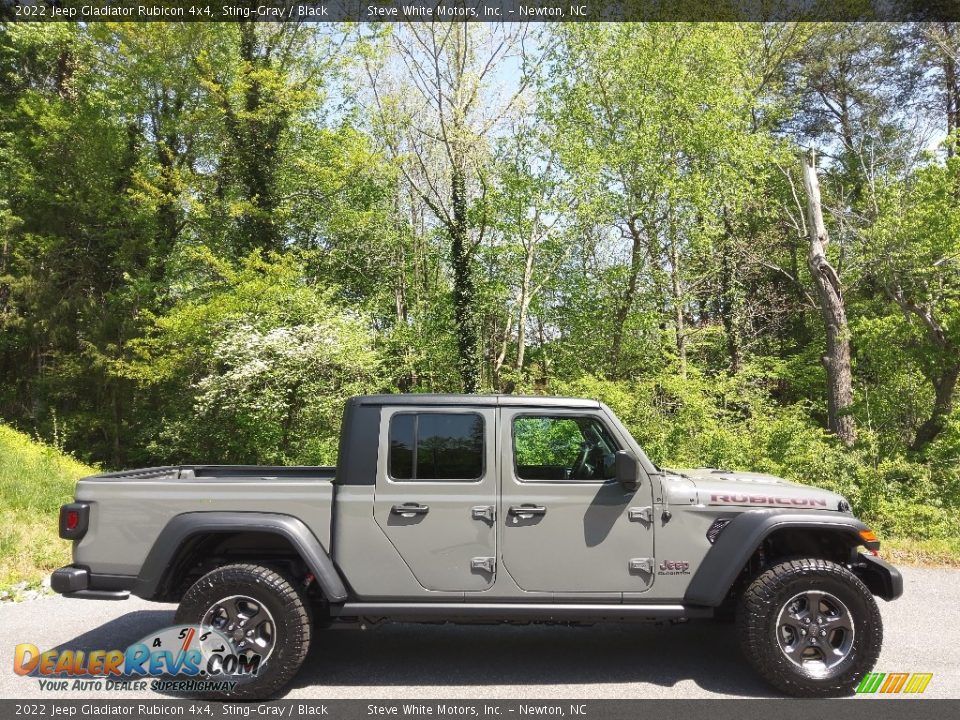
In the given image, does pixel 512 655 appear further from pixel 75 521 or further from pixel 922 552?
pixel 922 552

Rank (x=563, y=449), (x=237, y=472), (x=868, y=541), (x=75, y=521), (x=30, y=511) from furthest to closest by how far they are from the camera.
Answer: (x=30, y=511) → (x=237, y=472) → (x=563, y=449) → (x=868, y=541) → (x=75, y=521)

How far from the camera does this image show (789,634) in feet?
15.4

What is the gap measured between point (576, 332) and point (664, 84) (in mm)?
7702

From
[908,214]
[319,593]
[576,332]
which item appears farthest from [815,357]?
[319,593]

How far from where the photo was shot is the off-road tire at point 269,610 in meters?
4.46

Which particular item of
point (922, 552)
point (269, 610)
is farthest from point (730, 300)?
point (269, 610)

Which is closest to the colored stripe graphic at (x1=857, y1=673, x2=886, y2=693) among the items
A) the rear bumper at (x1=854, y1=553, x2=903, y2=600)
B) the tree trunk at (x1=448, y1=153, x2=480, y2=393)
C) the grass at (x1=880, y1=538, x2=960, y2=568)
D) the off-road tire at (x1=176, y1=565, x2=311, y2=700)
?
the rear bumper at (x1=854, y1=553, x2=903, y2=600)

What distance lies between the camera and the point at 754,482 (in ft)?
16.8

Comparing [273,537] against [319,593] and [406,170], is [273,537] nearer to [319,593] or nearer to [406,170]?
[319,593]

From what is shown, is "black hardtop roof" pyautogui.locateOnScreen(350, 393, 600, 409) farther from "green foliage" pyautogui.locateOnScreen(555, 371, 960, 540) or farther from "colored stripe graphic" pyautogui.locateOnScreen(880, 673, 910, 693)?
"green foliage" pyautogui.locateOnScreen(555, 371, 960, 540)

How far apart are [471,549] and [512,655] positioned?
1.16 meters

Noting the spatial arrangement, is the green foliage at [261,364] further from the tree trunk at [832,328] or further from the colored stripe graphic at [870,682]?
the colored stripe graphic at [870,682]

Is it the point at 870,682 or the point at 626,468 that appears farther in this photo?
the point at 870,682

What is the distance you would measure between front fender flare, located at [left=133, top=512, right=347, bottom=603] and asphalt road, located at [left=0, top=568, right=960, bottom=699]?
663mm
